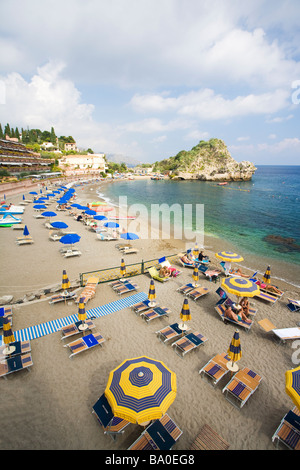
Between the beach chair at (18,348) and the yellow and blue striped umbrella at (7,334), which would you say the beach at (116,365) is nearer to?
the beach chair at (18,348)

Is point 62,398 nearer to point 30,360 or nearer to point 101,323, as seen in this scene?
point 30,360

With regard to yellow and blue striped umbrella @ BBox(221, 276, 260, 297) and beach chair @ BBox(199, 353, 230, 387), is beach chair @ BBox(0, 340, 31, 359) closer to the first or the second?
beach chair @ BBox(199, 353, 230, 387)

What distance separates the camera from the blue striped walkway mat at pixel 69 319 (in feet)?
27.6

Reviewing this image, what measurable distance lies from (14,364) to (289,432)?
7.69m

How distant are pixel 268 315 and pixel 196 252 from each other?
6268mm

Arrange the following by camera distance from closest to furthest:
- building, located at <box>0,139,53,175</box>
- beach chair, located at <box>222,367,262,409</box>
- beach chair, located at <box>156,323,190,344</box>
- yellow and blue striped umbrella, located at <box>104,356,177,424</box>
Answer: yellow and blue striped umbrella, located at <box>104,356,177,424</box>
beach chair, located at <box>222,367,262,409</box>
beach chair, located at <box>156,323,190,344</box>
building, located at <box>0,139,53,175</box>

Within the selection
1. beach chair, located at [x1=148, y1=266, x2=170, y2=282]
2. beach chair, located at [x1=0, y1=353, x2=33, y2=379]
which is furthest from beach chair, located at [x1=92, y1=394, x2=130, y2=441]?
beach chair, located at [x1=148, y1=266, x2=170, y2=282]

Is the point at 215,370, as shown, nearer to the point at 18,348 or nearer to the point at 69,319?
the point at 69,319

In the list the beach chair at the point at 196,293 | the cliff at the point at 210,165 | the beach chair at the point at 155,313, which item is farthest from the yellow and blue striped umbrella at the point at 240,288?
the cliff at the point at 210,165

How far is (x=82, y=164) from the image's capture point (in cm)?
10750

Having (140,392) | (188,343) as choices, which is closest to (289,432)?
(188,343)

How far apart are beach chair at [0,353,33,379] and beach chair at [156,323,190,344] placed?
4439mm

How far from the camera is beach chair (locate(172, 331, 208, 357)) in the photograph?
307 inches

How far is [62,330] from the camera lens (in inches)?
332
